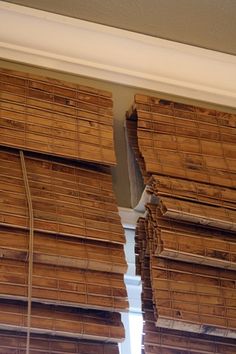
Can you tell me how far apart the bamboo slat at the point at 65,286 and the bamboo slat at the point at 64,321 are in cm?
2

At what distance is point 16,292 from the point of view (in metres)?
1.13

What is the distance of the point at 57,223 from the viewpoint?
4.07 ft

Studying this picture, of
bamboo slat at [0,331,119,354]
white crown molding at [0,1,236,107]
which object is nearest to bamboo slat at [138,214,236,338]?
bamboo slat at [0,331,119,354]

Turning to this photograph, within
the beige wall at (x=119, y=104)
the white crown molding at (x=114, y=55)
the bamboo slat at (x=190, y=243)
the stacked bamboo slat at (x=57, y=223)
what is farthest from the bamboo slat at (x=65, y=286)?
the white crown molding at (x=114, y=55)

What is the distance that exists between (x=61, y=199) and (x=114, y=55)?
0.44 meters

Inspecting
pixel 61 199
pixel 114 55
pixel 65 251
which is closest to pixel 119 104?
pixel 114 55

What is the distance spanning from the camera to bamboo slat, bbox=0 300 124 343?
44.1 inches

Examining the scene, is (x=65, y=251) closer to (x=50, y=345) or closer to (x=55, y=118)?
(x=50, y=345)

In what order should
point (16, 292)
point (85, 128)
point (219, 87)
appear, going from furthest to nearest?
point (219, 87)
point (85, 128)
point (16, 292)

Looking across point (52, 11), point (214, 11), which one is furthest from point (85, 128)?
point (214, 11)

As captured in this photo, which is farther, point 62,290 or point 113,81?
point 113,81

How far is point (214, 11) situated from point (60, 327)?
0.82 metres

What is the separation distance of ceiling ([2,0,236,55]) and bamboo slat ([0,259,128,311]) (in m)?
0.63

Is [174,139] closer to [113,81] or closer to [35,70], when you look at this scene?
[113,81]
